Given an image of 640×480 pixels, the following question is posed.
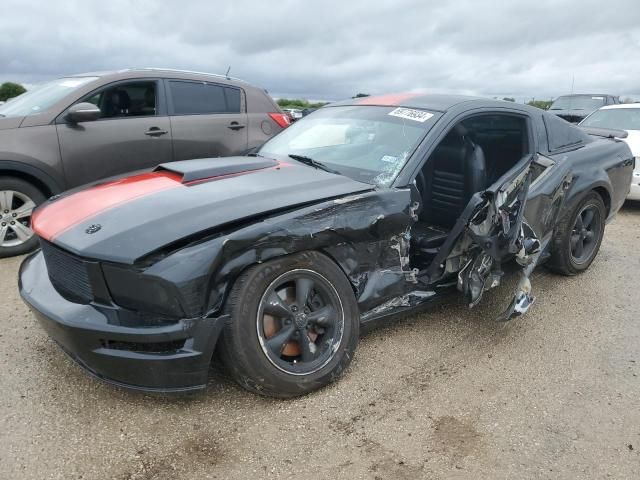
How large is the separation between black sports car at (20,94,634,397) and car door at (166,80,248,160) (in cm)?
183

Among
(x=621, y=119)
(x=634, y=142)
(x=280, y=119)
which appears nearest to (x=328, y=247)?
(x=280, y=119)

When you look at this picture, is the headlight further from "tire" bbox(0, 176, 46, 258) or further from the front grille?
"tire" bbox(0, 176, 46, 258)

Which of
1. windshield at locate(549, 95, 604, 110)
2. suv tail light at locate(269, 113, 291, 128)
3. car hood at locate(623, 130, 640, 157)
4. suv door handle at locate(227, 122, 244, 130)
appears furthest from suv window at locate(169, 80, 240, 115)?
windshield at locate(549, 95, 604, 110)

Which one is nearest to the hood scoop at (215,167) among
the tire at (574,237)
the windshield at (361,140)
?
the windshield at (361,140)

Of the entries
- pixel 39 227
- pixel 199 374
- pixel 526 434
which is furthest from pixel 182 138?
pixel 526 434

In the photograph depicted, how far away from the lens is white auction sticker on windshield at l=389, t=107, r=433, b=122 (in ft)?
11.1

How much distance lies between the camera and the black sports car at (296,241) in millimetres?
2303

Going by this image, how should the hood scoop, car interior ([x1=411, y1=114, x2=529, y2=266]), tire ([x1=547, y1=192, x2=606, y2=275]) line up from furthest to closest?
tire ([x1=547, y1=192, x2=606, y2=275]), car interior ([x1=411, y1=114, x2=529, y2=266]), the hood scoop

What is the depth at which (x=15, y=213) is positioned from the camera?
4637mm

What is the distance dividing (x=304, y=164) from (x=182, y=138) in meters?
2.55

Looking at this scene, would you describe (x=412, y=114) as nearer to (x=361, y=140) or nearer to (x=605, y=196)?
(x=361, y=140)

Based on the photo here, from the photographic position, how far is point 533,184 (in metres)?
3.44

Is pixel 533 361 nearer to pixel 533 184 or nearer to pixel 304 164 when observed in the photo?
pixel 533 184

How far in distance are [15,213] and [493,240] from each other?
13.1 feet
